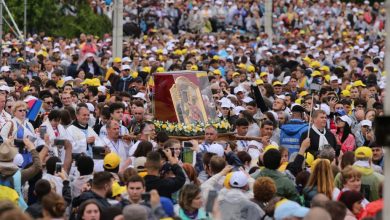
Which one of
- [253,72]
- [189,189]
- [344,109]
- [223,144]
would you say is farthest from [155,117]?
[253,72]

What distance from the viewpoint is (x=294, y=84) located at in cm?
3259

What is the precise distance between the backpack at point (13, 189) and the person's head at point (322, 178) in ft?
9.65

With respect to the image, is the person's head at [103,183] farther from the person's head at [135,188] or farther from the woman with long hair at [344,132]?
the woman with long hair at [344,132]

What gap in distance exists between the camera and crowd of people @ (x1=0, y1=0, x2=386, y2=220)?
16.0 metres

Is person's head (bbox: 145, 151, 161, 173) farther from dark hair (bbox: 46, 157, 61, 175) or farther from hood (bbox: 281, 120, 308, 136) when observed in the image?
hood (bbox: 281, 120, 308, 136)

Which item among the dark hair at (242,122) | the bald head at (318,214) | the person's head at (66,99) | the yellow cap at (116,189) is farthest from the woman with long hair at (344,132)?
the bald head at (318,214)

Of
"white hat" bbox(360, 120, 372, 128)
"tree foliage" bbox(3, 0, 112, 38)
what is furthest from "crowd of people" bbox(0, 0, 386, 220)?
"tree foliage" bbox(3, 0, 112, 38)

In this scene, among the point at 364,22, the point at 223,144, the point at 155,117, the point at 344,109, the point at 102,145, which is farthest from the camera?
the point at 364,22

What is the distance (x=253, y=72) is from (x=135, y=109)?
13.1m

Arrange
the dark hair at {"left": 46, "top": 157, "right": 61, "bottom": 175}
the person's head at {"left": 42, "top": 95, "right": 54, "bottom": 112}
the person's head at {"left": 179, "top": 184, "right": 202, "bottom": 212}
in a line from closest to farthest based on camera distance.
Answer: the person's head at {"left": 179, "top": 184, "right": 202, "bottom": 212}
the dark hair at {"left": 46, "top": 157, "right": 61, "bottom": 175}
the person's head at {"left": 42, "top": 95, "right": 54, "bottom": 112}

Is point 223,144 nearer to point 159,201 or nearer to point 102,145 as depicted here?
point 102,145

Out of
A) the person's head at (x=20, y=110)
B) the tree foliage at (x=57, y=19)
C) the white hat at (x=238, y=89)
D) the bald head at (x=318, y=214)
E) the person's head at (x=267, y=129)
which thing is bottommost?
the tree foliage at (x=57, y=19)

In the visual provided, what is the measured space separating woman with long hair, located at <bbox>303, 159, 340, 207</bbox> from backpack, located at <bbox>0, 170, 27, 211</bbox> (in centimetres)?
287

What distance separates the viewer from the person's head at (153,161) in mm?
17266
